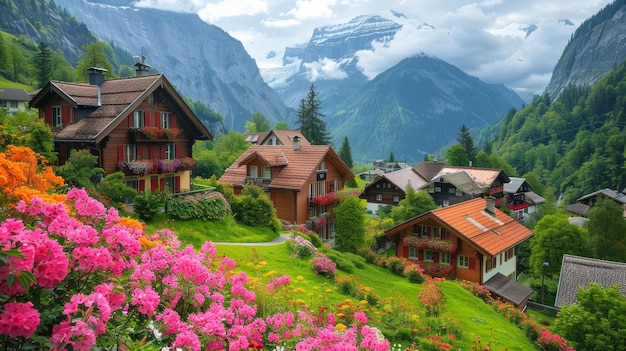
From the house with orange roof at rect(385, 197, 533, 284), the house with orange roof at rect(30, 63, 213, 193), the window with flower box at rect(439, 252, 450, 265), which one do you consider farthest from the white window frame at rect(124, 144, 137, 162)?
the window with flower box at rect(439, 252, 450, 265)

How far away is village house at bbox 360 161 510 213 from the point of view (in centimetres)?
6538

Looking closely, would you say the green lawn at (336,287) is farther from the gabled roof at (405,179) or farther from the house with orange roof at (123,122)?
the gabled roof at (405,179)

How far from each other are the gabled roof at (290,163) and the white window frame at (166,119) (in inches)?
387

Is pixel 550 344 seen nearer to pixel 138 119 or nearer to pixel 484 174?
pixel 138 119

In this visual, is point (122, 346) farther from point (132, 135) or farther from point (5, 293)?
point (132, 135)

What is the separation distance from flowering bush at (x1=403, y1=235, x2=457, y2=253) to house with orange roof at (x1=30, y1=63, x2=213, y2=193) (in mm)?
18192

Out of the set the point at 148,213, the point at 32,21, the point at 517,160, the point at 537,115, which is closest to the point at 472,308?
the point at 148,213

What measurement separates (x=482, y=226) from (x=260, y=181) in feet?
65.0

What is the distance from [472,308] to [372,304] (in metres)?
8.12

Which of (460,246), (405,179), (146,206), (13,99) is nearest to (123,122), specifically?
(146,206)

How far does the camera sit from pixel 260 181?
41094 millimetres

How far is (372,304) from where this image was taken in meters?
17.4

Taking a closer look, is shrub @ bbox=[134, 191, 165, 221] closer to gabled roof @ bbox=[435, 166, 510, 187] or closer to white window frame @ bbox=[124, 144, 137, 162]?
white window frame @ bbox=[124, 144, 137, 162]

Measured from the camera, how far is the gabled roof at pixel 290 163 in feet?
131
